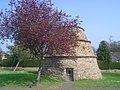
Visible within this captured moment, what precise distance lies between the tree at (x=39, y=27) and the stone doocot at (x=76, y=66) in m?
8.58

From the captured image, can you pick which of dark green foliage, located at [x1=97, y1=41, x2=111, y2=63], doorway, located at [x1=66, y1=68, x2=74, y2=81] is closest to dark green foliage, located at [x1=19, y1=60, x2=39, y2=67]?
dark green foliage, located at [x1=97, y1=41, x2=111, y2=63]

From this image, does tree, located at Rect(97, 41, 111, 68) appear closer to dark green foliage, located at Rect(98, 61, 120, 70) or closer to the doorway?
dark green foliage, located at Rect(98, 61, 120, 70)

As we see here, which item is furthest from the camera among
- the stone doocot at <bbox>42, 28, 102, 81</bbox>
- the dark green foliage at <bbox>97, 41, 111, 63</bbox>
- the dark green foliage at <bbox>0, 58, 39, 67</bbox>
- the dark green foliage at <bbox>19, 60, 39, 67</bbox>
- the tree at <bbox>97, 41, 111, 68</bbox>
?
the dark green foliage at <bbox>0, 58, 39, 67</bbox>

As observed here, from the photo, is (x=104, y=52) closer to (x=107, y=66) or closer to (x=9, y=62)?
(x=107, y=66)

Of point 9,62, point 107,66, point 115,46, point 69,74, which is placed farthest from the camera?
point 115,46

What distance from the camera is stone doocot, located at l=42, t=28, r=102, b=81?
3234cm

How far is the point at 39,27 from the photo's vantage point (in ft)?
71.2

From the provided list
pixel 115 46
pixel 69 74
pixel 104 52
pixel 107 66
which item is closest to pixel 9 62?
pixel 104 52

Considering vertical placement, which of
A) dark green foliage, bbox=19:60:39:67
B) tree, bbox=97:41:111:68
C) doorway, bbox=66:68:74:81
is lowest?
doorway, bbox=66:68:74:81

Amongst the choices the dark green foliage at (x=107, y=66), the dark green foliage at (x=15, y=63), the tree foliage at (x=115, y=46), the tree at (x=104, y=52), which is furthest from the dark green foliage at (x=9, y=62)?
the tree foliage at (x=115, y=46)

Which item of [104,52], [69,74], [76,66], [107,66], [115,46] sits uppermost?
[115,46]

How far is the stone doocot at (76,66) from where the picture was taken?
32344 millimetres

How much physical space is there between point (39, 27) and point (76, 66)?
11.9 metres

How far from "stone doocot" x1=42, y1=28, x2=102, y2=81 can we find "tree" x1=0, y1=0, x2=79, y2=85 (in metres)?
8.58
